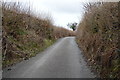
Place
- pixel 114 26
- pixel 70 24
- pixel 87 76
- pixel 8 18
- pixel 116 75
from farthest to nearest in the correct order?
1. pixel 70 24
2. pixel 8 18
3. pixel 114 26
4. pixel 87 76
5. pixel 116 75

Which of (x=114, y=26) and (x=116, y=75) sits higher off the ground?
(x=114, y=26)

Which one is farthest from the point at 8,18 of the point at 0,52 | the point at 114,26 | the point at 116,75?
the point at 116,75

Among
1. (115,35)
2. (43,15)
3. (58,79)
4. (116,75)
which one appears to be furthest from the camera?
(43,15)

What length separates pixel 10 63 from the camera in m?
11.8

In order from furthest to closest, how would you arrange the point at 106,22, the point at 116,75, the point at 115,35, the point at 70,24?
the point at 70,24
the point at 106,22
the point at 115,35
the point at 116,75

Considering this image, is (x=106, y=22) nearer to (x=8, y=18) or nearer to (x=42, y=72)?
(x=42, y=72)

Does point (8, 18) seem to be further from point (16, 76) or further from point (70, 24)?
point (70, 24)

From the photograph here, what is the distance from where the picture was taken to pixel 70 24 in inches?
3253

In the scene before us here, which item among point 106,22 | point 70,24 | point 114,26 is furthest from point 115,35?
point 70,24

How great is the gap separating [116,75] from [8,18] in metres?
10.6

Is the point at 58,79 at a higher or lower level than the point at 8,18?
lower

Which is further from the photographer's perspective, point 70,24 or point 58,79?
point 70,24

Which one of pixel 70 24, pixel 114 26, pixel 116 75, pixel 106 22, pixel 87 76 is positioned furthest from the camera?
pixel 70 24

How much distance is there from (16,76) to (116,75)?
13.1 ft
